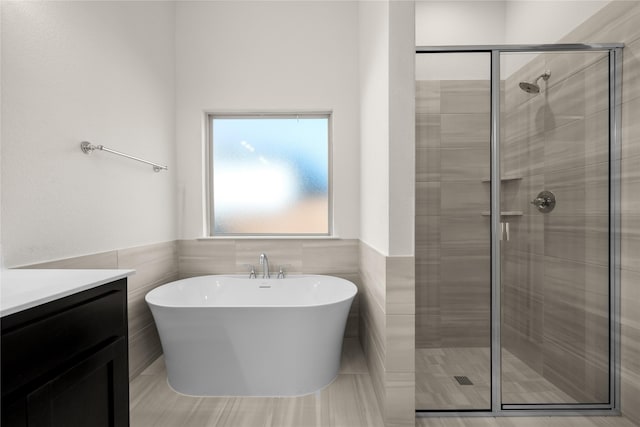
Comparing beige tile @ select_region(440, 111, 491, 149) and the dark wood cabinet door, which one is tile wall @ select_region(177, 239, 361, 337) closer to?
beige tile @ select_region(440, 111, 491, 149)

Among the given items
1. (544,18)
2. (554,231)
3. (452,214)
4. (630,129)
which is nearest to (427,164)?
(452,214)

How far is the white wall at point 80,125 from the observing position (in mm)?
1376

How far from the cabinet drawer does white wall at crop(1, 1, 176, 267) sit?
2.01ft

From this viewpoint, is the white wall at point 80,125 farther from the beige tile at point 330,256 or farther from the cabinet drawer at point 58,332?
the beige tile at point 330,256

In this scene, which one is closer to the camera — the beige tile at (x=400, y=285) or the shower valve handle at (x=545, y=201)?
the beige tile at (x=400, y=285)

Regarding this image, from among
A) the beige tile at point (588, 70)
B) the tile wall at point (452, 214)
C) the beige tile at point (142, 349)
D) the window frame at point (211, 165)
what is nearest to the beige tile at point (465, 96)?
the tile wall at point (452, 214)

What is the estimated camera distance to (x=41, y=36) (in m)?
1.49

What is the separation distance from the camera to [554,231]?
182cm

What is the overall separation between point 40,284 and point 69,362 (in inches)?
10.7

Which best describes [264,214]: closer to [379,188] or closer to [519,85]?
[379,188]

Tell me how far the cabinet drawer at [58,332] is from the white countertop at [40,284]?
0.03 meters

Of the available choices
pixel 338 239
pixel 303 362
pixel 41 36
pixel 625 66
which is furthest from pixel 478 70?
pixel 41 36

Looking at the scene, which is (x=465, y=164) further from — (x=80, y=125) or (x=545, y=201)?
(x=80, y=125)

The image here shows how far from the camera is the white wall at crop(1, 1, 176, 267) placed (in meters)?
1.38
